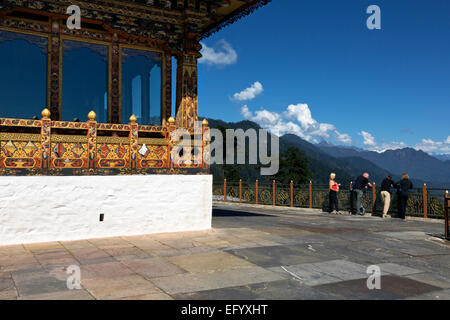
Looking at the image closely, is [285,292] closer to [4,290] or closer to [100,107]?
[4,290]

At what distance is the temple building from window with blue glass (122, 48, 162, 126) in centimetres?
3

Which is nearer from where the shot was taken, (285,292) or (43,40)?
(285,292)

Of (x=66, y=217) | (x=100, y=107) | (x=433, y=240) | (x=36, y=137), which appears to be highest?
(x=100, y=107)

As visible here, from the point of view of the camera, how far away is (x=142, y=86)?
11.7m

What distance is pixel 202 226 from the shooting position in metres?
10.4

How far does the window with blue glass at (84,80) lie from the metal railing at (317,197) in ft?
41.0

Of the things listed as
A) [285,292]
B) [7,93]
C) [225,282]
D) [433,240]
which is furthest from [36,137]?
[433,240]

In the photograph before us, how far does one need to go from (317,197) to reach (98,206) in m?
13.7

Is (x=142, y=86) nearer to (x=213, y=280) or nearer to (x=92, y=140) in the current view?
(x=92, y=140)

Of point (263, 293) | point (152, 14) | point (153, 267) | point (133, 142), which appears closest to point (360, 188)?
point (133, 142)

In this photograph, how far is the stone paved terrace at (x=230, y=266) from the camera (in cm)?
514

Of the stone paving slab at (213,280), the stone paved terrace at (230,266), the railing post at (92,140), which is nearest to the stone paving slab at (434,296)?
the stone paved terrace at (230,266)

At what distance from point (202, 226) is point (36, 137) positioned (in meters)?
4.67

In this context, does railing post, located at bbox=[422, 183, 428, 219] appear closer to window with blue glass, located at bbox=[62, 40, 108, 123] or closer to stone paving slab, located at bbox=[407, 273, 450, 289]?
stone paving slab, located at bbox=[407, 273, 450, 289]
